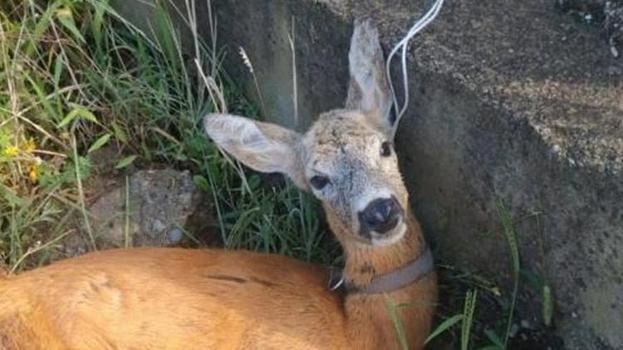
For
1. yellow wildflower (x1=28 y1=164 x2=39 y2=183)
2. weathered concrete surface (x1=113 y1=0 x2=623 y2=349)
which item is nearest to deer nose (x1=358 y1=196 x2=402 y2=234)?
weathered concrete surface (x1=113 y1=0 x2=623 y2=349)

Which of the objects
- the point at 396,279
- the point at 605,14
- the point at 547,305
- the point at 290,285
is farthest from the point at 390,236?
the point at 605,14

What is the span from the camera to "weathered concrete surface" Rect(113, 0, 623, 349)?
3395mm

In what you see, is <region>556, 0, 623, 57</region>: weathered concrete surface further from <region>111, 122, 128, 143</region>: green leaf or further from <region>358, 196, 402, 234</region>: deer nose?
<region>111, 122, 128, 143</region>: green leaf

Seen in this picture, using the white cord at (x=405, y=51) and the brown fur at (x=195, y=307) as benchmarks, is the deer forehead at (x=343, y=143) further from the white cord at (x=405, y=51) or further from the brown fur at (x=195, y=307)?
the brown fur at (x=195, y=307)

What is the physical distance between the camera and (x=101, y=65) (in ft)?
16.7

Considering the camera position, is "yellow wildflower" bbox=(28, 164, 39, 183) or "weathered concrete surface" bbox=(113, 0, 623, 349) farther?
"yellow wildflower" bbox=(28, 164, 39, 183)

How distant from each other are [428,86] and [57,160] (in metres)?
1.75

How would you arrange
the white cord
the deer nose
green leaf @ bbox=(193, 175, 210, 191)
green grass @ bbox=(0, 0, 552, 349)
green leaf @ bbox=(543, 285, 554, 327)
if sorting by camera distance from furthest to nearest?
green leaf @ bbox=(193, 175, 210, 191) < green grass @ bbox=(0, 0, 552, 349) < the white cord < the deer nose < green leaf @ bbox=(543, 285, 554, 327)

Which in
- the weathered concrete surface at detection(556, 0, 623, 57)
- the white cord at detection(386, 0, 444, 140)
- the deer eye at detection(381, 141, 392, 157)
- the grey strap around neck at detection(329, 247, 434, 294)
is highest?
the weathered concrete surface at detection(556, 0, 623, 57)

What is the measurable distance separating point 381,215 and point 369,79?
558 mm

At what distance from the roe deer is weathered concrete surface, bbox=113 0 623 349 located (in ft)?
0.53

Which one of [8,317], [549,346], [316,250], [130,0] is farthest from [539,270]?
[130,0]

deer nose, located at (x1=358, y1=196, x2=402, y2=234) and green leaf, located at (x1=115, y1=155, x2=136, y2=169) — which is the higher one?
deer nose, located at (x1=358, y1=196, x2=402, y2=234)

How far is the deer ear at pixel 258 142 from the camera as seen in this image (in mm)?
4191
